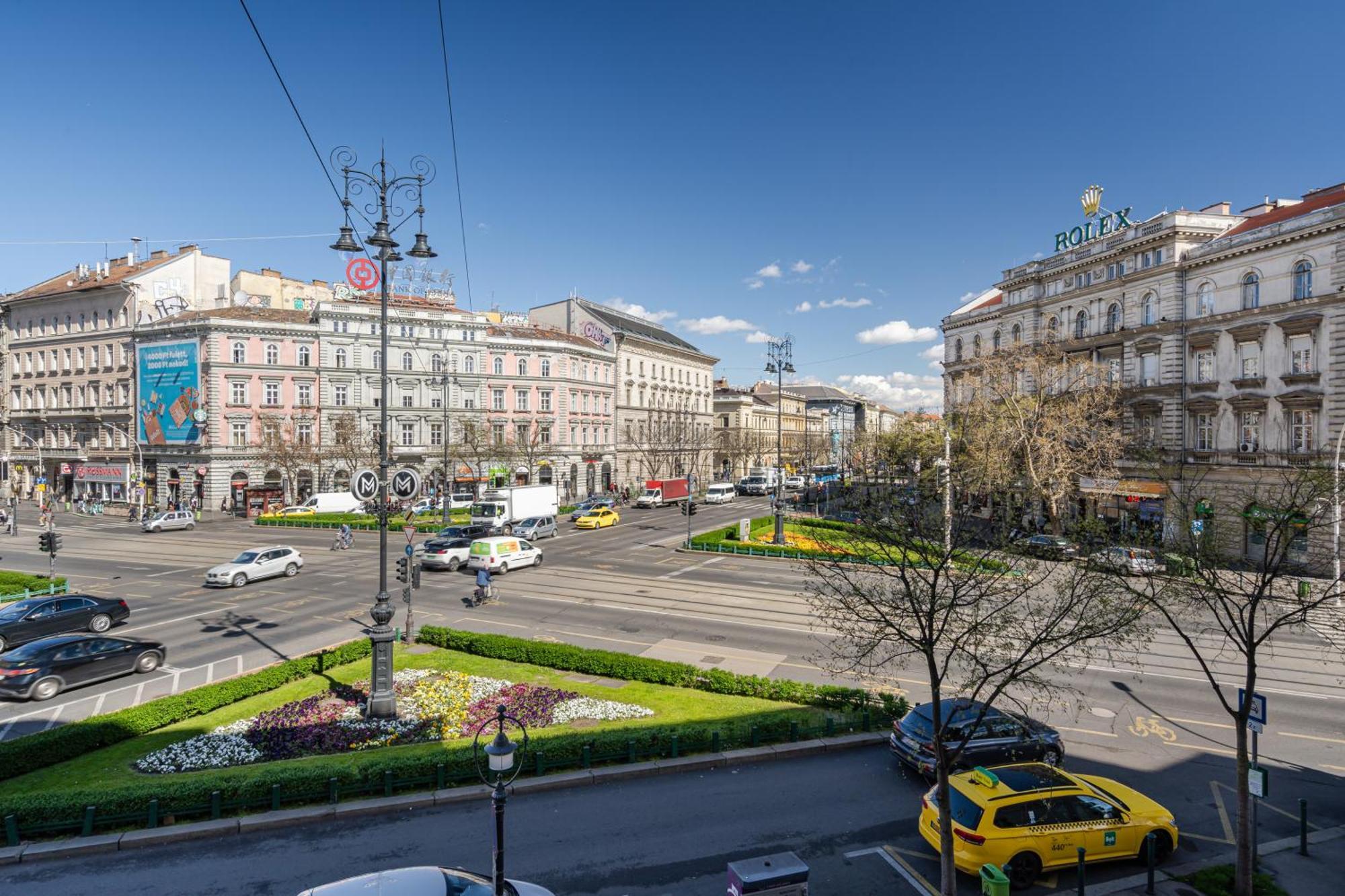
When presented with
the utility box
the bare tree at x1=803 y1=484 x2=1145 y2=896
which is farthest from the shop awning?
the utility box

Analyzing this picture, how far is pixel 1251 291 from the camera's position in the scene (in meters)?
36.9

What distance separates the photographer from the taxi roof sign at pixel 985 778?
34.7 ft

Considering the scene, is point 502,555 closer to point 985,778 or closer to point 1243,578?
point 985,778

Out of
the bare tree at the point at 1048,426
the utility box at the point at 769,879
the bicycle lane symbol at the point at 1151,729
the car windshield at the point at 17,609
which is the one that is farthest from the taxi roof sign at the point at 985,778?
the car windshield at the point at 17,609

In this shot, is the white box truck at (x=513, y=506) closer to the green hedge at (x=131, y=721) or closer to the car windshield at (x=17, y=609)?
the car windshield at (x=17, y=609)

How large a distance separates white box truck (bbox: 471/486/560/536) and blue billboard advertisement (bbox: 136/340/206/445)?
2811 cm

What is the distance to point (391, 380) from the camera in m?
63.6

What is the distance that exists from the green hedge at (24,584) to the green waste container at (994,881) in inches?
1329

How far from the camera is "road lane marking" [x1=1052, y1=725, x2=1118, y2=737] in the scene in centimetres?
1525

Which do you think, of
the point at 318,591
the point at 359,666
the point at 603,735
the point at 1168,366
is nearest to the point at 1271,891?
the point at 603,735

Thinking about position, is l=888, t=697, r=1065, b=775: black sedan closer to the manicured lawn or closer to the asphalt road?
the asphalt road

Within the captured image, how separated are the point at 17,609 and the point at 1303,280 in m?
54.2

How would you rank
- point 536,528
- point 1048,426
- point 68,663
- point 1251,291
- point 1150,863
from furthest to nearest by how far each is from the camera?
point 536,528 → point 1048,426 → point 1251,291 → point 68,663 → point 1150,863

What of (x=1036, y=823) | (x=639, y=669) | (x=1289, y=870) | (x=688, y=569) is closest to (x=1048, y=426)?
(x=688, y=569)
